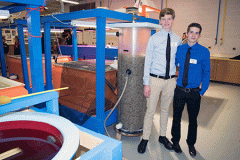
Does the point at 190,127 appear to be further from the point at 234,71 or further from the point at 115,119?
the point at 234,71

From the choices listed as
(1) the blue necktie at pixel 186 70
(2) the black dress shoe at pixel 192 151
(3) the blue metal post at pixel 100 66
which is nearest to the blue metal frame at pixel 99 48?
(3) the blue metal post at pixel 100 66

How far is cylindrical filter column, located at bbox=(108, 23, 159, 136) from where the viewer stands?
2.27 m

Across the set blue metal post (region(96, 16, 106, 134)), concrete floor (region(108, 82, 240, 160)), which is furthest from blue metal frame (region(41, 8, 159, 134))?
concrete floor (region(108, 82, 240, 160))

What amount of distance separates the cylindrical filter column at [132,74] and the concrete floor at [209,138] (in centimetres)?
27

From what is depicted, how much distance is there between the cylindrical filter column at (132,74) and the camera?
2269 millimetres

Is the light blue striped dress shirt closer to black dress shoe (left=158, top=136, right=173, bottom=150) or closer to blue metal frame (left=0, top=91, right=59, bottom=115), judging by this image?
black dress shoe (left=158, top=136, right=173, bottom=150)

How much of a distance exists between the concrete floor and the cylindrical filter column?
0.90 ft

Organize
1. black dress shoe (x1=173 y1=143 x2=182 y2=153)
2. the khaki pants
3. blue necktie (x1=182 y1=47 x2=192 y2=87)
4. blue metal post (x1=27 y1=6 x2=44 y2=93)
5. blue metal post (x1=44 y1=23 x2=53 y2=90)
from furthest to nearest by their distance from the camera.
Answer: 1. blue metal post (x1=44 y1=23 x2=53 y2=90)
2. black dress shoe (x1=173 y1=143 x2=182 y2=153)
3. the khaki pants
4. blue necktie (x1=182 y1=47 x2=192 y2=87)
5. blue metal post (x1=27 y1=6 x2=44 y2=93)

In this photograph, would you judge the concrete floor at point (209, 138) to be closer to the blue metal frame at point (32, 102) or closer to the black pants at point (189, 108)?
the black pants at point (189, 108)

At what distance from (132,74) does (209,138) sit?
4.97ft

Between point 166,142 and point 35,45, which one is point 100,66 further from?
point 166,142

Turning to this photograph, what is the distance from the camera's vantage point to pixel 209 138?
2.57 metres

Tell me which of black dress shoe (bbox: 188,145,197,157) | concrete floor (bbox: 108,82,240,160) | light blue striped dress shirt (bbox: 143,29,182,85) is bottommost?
concrete floor (bbox: 108,82,240,160)

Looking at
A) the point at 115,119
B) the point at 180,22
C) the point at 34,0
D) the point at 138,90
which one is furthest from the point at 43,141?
the point at 180,22
